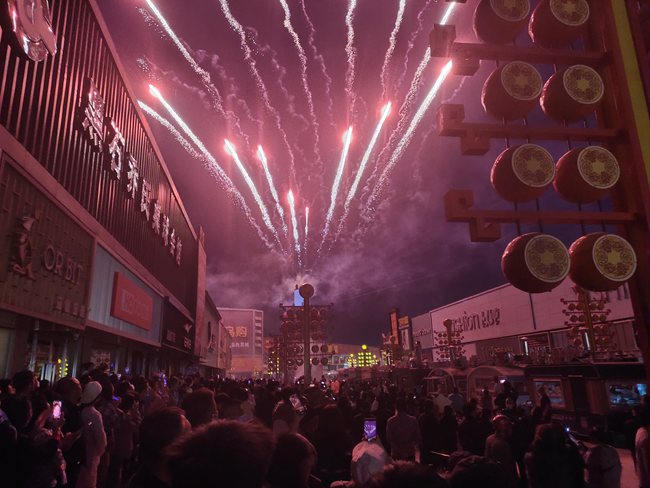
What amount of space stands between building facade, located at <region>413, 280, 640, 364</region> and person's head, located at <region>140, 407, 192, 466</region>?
23681 mm

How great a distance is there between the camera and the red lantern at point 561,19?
6.26 m

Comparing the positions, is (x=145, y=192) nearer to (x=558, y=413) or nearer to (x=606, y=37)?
(x=606, y=37)

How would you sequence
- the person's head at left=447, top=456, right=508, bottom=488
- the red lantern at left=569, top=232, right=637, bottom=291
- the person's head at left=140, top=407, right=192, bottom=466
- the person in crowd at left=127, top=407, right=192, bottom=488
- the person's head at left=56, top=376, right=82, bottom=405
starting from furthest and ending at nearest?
the person's head at left=56, top=376, right=82, bottom=405, the red lantern at left=569, top=232, right=637, bottom=291, the person's head at left=140, top=407, right=192, bottom=466, the person in crowd at left=127, top=407, right=192, bottom=488, the person's head at left=447, top=456, right=508, bottom=488

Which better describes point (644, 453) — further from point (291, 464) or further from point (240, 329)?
point (240, 329)

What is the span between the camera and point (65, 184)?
11.5 meters

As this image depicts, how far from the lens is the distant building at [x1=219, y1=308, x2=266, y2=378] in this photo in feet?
401

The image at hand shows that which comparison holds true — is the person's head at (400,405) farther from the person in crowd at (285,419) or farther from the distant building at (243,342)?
the distant building at (243,342)

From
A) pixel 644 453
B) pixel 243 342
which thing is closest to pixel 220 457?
pixel 644 453

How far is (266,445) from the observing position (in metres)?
1.89

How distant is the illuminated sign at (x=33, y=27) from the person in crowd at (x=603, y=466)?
36.4ft

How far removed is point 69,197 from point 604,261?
1157cm

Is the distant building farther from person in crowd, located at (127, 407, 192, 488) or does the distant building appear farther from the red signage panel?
person in crowd, located at (127, 407, 192, 488)

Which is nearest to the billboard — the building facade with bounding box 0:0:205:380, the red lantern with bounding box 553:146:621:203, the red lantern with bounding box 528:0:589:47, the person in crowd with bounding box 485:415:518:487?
the building facade with bounding box 0:0:205:380

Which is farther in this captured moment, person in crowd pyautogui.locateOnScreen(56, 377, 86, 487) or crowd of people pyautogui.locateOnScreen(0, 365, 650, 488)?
person in crowd pyautogui.locateOnScreen(56, 377, 86, 487)
